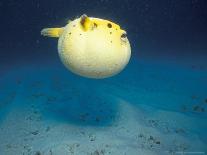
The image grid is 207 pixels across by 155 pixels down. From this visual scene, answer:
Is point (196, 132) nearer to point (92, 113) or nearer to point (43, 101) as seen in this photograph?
point (92, 113)

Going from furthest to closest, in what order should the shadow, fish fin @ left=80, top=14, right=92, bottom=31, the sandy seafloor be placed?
the shadow → the sandy seafloor → fish fin @ left=80, top=14, right=92, bottom=31

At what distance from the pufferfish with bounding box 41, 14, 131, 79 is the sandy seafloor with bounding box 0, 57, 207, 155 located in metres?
2.16

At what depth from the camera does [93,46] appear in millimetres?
3662

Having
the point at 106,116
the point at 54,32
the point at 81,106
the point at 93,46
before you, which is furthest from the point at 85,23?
the point at 81,106

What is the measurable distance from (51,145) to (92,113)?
184 cm

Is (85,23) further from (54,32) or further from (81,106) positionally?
(81,106)

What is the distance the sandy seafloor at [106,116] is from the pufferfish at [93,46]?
2.16 m

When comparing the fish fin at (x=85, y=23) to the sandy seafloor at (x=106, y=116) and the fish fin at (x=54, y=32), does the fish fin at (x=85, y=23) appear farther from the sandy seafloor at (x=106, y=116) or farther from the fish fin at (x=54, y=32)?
the sandy seafloor at (x=106, y=116)

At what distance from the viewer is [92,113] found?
A: 7184mm

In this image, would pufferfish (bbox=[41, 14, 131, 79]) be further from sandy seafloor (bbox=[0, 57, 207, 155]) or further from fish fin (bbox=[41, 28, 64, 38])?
sandy seafloor (bbox=[0, 57, 207, 155])

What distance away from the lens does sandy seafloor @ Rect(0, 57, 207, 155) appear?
5.64 m

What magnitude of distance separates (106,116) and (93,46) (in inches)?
146

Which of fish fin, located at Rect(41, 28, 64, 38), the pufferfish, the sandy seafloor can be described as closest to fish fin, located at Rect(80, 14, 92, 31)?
the pufferfish

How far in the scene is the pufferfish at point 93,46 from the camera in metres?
3.68
